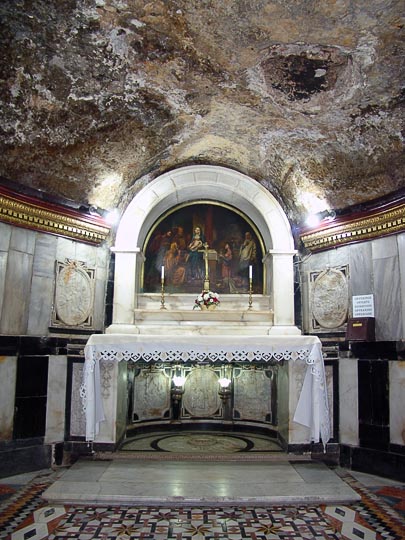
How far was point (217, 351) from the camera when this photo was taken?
6590mm

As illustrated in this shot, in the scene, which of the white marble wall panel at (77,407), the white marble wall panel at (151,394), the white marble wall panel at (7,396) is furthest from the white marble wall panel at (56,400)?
the white marble wall panel at (151,394)

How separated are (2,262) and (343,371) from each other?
5.09 m

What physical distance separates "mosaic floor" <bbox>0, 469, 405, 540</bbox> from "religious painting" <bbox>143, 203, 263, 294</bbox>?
4266mm

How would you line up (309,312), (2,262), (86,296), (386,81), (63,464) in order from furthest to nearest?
(309,312)
(86,296)
(63,464)
(2,262)
(386,81)

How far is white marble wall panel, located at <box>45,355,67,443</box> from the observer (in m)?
6.78

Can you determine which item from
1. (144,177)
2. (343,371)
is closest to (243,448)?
(343,371)

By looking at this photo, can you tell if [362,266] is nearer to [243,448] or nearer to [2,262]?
[243,448]

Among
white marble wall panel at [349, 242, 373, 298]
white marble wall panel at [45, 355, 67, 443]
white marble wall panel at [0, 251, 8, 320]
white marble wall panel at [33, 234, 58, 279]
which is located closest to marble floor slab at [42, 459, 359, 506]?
white marble wall panel at [45, 355, 67, 443]

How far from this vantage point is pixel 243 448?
25.0 feet

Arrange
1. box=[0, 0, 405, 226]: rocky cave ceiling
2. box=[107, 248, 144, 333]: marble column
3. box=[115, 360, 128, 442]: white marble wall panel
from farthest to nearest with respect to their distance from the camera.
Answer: box=[107, 248, 144, 333]: marble column
box=[115, 360, 128, 442]: white marble wall panel
box=[0, 0, 405, 226]: rocky cave ceiling

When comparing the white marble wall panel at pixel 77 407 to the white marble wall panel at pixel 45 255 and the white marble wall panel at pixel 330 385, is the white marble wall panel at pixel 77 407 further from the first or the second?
the white marble wall panel at pixel 330 385

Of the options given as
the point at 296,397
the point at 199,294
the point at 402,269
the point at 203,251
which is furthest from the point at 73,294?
the point at 402,269

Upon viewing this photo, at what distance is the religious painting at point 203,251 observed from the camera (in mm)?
8820

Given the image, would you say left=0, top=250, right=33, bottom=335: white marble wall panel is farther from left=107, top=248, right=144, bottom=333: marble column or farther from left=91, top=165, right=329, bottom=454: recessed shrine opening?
left=107, top=248, right=144, bottom=333: marble column
